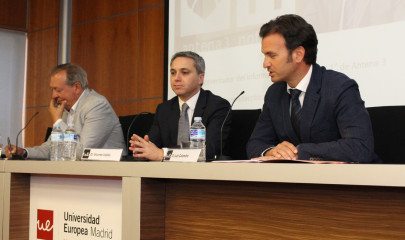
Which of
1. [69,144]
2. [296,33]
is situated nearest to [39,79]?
[69,144]

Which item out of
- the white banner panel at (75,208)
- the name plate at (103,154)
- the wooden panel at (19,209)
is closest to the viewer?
the white banner panel at (75,208)

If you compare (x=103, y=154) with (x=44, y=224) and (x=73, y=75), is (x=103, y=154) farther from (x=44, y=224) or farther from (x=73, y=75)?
(x=73, y=75)

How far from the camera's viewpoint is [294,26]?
2.35m

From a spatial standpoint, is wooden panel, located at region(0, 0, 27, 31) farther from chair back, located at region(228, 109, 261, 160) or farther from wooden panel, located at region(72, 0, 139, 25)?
chair back, located at region(228, 109, 261, 160)

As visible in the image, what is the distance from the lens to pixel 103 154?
1.92 meters

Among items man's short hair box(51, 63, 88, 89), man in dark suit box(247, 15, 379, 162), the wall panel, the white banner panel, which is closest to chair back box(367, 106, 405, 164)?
man in dark suit box(247, 15, 379, 162)

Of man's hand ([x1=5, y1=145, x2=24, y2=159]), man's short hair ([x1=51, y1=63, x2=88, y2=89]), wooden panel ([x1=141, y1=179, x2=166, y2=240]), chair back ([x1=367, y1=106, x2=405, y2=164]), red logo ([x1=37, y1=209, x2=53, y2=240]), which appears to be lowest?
red logo ([x1=37, y1=209, x2=53, y2=240])

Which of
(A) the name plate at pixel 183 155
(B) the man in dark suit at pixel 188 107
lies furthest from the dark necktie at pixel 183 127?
(A) the name plate at pixel 183 155

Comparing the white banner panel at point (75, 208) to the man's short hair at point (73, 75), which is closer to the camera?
the white banner panel at point (75, 208)

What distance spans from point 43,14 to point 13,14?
1.18ft

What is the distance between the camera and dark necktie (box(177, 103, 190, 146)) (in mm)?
3021

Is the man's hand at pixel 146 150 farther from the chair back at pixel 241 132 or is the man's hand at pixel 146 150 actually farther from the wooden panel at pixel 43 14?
the wooden panel at pixel 43 14

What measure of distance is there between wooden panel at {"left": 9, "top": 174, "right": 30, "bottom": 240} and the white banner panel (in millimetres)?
25

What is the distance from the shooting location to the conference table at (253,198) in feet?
3.84
